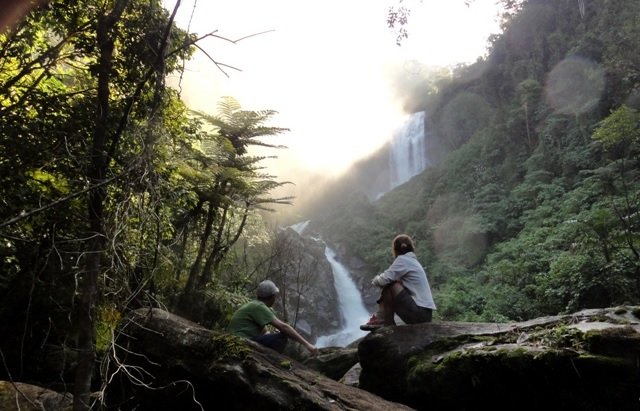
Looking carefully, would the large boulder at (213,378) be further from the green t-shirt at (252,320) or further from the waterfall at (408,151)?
the waterfall at (408,151)

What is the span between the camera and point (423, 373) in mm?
4145

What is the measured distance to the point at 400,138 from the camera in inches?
1534

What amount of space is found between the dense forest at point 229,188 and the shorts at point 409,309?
2618 mm

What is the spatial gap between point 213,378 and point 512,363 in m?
2.50

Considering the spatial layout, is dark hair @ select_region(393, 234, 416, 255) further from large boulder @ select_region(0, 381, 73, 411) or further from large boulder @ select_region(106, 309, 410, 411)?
large boulder @ select_region(0, 381, 73, 411)

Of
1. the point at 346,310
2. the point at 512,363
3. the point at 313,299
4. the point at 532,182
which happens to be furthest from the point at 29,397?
the point at 346,310

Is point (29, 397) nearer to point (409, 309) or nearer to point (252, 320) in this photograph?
point (252, 320)

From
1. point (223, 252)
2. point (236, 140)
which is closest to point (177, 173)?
point (236, 140)

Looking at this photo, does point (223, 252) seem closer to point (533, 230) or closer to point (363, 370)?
point (363, 370)

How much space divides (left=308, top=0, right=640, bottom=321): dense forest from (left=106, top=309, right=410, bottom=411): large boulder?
28.3 feet

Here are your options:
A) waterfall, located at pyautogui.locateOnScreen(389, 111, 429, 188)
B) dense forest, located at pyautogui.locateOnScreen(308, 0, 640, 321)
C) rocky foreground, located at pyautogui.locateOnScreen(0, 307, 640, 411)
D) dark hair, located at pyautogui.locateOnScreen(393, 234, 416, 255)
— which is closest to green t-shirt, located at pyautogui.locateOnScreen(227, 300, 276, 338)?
rocky foreground, located at pyautogui.locateOnScreen(0, 307, 640, 411)

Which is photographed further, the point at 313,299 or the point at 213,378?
the point at 313,299

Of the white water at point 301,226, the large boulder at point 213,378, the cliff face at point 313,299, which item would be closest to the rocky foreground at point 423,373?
the large boulder at point 213,378

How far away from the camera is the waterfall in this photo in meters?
36.8
